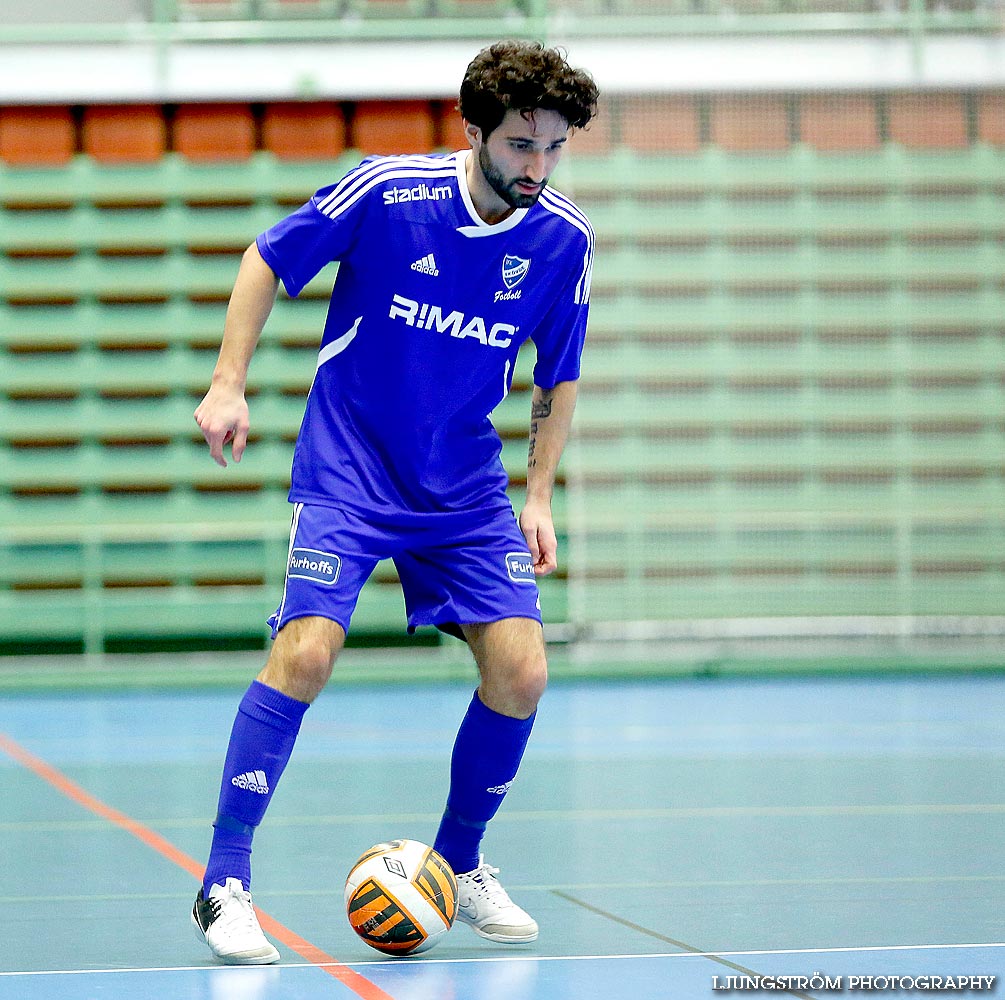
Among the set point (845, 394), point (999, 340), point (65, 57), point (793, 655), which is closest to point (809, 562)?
point (793, 655)

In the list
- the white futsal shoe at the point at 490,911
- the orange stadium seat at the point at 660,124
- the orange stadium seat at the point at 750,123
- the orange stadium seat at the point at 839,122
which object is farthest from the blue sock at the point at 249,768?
the orange stadium seat at the point at 839,122

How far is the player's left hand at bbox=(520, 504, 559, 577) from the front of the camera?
11.4 ft

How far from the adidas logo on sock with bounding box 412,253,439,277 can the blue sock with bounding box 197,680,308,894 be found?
2.72ft

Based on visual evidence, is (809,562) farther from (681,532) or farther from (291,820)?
(291,820)

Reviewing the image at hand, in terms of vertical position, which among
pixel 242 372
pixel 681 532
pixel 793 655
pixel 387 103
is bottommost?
pixel 793 655

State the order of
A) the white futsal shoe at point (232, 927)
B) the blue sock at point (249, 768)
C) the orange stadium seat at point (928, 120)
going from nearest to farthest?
the white futsal shoe at point (232, 927) < the blue sock at point (249, 768) < the orange stadium seat at point (928, 120)

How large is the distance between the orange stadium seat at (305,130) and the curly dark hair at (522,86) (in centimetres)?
872

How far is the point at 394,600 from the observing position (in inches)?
443

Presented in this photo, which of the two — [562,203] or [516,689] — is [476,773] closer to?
[516,689]

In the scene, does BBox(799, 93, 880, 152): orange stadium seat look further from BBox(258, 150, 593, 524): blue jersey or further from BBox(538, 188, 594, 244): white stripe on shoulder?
BBox(258, 150, 593, 524): blue jersey

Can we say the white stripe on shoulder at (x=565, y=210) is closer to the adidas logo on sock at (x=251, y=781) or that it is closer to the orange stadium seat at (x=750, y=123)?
the adidas logo on sock at (x=251, y=781)

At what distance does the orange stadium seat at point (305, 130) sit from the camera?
11609 mm

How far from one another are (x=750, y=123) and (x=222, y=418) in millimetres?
9346

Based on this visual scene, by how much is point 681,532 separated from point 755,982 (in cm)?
850
